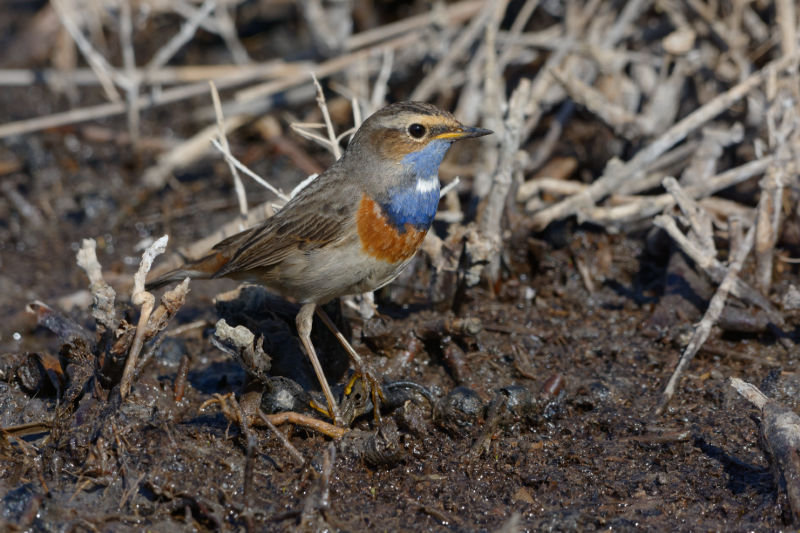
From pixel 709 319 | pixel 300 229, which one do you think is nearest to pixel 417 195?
pixel 300 229

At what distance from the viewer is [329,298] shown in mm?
5602

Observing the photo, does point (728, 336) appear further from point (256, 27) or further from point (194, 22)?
point (256, 27)

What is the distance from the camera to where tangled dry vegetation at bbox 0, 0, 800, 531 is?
15.3 feet

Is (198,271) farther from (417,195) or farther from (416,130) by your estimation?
(416,130)

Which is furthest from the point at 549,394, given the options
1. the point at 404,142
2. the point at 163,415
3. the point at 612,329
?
the point at 163,415

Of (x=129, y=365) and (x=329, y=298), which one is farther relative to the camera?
(x=329, y=298)

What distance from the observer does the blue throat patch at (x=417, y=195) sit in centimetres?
540

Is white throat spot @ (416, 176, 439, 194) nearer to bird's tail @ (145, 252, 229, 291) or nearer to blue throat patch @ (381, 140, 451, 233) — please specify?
blue throat patch @ (381, 140, 451, 233)

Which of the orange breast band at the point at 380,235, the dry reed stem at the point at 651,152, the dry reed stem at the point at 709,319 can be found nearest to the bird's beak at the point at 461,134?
the orange breast band at the point at 380,235

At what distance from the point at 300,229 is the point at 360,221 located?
450mm

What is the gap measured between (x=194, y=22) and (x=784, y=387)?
6.27m

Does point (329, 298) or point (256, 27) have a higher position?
point (256, 27)

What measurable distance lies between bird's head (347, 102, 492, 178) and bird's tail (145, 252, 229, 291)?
1.34 m

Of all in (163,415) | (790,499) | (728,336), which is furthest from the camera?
(728,336)
